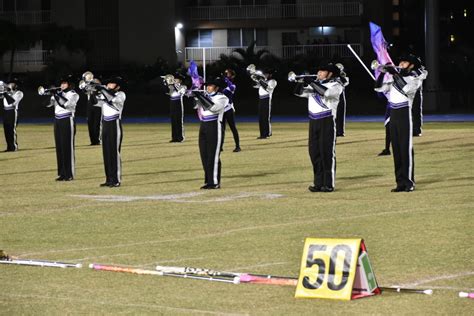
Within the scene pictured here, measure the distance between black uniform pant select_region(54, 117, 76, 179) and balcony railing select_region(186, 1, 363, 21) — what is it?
141ft

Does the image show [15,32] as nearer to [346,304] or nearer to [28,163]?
[28,163]

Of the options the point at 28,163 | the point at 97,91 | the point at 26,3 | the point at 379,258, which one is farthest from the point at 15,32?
the point at 379,258

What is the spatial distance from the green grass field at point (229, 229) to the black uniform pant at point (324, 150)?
0.34 m

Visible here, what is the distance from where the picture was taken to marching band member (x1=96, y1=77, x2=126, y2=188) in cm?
2070

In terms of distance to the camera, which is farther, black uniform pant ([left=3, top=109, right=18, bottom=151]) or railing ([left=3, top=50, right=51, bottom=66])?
railing ([left=3, top=50, right=51, bottom=66])

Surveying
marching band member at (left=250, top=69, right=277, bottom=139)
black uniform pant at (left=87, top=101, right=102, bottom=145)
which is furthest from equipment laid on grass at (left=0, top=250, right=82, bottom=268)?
marching band member at (left=250, top=69, right=277, bottom=139)

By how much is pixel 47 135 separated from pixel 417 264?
28.1 m

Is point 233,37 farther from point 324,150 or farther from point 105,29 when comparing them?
point 324,150

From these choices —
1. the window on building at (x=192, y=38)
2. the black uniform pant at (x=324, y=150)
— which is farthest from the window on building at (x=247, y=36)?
the black uniform pant at (x=324, y=150)

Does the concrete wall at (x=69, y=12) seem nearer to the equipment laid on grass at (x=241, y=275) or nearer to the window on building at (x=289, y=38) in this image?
the window on building at (x=289, y=38)

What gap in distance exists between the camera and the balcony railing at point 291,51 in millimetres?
63062

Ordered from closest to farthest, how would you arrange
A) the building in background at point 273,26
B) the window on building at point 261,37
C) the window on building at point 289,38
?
the building in background at point 273,26, the window on building at point 289,38, the window on building at point 261,37

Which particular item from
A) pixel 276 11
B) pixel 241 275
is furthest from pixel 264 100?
pixel 276 11

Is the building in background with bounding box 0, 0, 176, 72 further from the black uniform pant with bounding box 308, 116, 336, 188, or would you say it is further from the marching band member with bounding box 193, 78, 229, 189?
the black uniform pant with bounding box 308, 116, 336, 188
